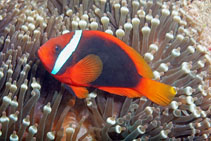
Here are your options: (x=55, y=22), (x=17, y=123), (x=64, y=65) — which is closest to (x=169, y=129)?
(x=64, y=65)

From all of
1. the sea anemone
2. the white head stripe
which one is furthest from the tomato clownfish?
the sea anemone

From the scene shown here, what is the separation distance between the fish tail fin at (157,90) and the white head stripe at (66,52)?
37cm

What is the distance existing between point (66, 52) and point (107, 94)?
0.41 m

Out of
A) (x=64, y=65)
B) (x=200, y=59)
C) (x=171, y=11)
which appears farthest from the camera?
(x=171, y=11)

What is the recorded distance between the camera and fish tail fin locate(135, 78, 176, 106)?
1.15 metres

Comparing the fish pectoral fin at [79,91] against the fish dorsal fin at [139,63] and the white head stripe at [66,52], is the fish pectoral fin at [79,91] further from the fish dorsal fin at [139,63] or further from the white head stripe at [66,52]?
the fish dorsal fin at [139,63]

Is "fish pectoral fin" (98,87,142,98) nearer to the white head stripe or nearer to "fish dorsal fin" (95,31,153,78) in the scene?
"fish dorsal fin" (95,31,153,78)

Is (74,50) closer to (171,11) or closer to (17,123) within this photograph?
(17,123)

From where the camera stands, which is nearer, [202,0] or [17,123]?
[17,123]

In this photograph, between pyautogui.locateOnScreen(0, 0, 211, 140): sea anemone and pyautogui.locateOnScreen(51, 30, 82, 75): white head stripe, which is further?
pyautogui.locateOnScreen(0, 0, 211, 140): sea anemone

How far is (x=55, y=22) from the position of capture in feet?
5.38

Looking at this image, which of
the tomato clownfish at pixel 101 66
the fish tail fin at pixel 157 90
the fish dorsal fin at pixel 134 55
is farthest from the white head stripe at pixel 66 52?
the fish tail fin at pixel 157 90

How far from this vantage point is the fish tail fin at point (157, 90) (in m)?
1.15

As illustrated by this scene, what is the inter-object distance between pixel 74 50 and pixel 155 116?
0.61m
